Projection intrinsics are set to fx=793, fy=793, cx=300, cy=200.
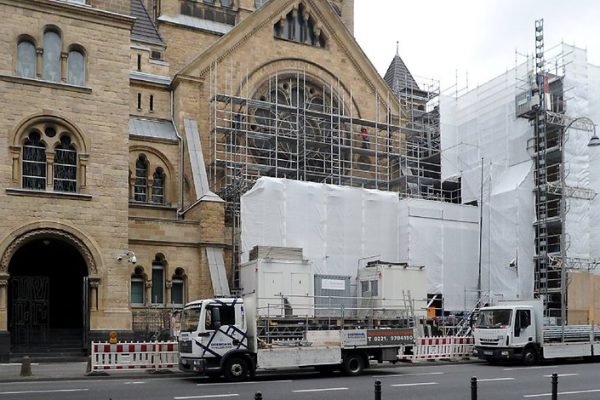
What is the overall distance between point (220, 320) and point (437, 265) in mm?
19265

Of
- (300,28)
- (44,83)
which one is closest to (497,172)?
→ (300,28)

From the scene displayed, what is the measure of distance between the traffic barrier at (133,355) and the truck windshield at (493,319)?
11.0 m

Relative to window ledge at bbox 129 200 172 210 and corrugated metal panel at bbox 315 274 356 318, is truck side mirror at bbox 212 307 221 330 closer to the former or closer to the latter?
corrugated metal panel at bbox 315 274 356 318

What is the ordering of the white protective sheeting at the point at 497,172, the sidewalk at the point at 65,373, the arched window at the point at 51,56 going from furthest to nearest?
the white protective sheeting at the point at 497,172
the arched window at the point at 51,56
the sidewalk at the point at 65,373

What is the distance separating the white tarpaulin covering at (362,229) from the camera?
114 feet

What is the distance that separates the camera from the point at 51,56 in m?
29.2

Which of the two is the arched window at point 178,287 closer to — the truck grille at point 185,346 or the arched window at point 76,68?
the arched window at point 76,68

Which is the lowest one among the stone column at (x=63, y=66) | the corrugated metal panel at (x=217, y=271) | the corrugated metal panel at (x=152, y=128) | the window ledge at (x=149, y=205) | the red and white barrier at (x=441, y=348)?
the red and white barrier at (x=441, y=348)

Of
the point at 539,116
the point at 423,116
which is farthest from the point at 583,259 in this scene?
the point at 423,116

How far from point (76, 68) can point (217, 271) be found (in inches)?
381

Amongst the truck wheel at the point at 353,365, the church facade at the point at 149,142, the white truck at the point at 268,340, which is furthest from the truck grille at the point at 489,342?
the church facade at the point at 149,142

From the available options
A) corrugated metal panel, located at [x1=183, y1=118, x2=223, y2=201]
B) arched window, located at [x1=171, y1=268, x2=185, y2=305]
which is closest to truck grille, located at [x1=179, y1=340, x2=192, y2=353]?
arched window, located at [x1=171, y1=268, x2=185, y2=305]

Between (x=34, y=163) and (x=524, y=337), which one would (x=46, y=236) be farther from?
(x=524, y=337)

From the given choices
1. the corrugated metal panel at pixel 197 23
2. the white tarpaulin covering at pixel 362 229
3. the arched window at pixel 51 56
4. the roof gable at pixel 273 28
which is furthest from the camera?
the corrugated metal panel at pixel 197 23
